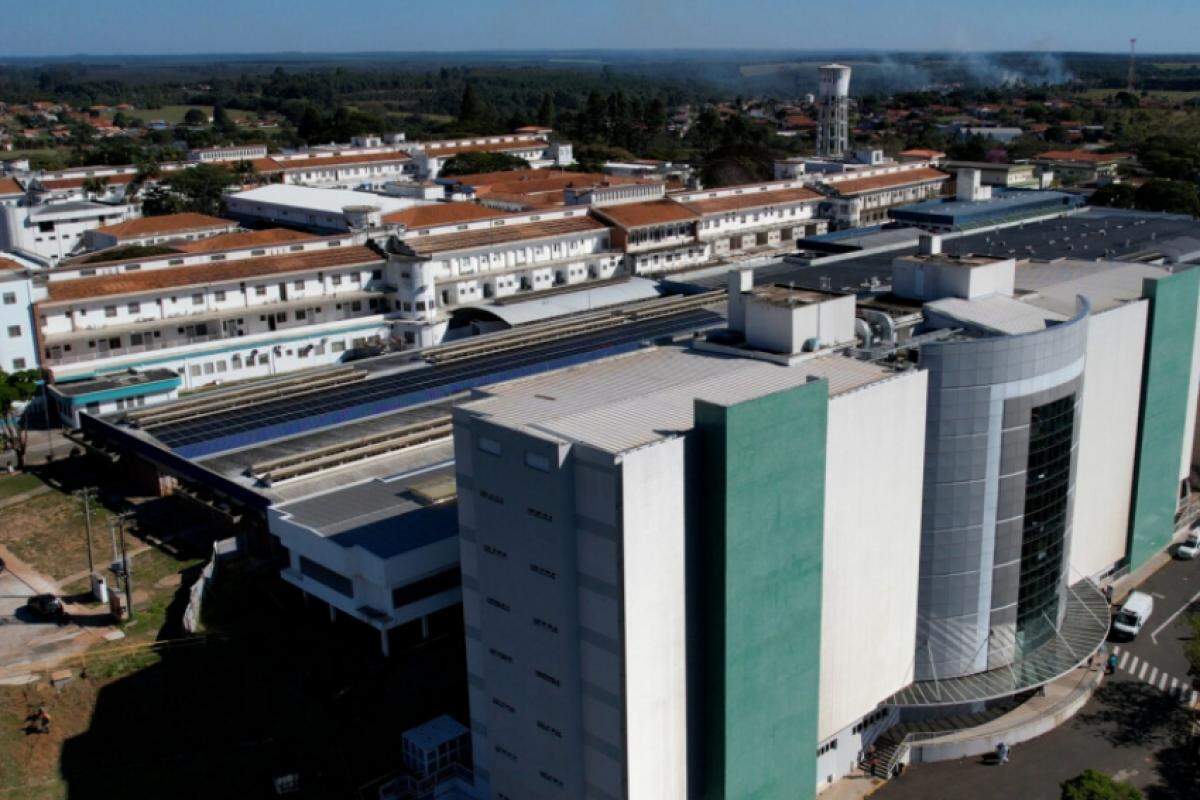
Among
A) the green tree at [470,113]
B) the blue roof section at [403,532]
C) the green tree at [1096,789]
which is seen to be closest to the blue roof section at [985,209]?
the blue roof section at [403,532]

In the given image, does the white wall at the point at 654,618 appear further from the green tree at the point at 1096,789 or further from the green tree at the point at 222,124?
the green tree at the point at 222,124

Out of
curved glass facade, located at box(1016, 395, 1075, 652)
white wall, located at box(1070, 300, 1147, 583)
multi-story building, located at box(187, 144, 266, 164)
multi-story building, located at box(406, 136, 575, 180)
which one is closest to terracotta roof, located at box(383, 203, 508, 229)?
multi-story building, located at box(406, 136, 575, 180)

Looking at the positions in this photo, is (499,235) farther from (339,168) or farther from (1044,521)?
(1044,521)

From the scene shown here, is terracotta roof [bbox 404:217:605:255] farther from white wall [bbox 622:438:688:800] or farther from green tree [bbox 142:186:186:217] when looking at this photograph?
white wall [bbox 622:438:688:800]

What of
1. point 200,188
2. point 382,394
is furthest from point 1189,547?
point 200,188

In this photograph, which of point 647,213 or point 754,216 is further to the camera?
point 754,216

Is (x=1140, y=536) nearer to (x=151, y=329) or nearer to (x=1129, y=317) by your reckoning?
(x=1129, y=317)

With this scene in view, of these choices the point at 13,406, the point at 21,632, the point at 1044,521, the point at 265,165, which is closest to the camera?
the point at 1044,521
